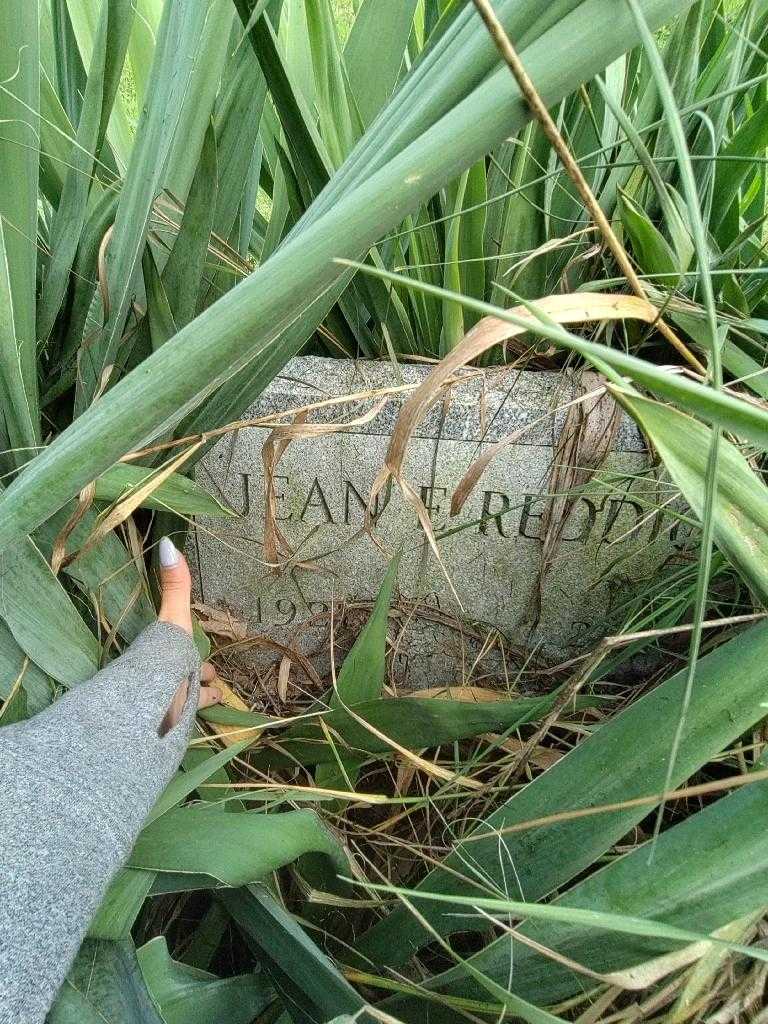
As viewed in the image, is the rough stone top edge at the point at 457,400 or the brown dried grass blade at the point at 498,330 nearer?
the brown dried grass blade at the point at 498,330

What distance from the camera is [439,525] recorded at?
2.31 feet

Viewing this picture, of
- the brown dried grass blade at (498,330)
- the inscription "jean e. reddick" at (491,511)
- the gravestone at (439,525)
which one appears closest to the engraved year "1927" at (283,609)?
the gravestone at (439,525)

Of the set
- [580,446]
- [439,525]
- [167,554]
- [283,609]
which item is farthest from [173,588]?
[580,446]

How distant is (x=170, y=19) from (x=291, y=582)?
0.53 metres

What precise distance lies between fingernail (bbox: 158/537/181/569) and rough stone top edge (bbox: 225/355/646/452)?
150 millimetres

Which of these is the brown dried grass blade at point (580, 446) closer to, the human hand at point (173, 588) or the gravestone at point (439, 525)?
the gravestone at point (439, 525)

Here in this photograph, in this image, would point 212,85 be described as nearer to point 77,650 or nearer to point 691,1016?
point 77,650

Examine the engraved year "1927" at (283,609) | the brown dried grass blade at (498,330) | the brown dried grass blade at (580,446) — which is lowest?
the engraved year "1927" at (283,609)

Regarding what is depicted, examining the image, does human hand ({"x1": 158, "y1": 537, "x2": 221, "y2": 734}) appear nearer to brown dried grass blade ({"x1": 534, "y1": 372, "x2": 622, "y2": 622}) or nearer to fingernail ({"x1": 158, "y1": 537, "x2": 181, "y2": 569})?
fingernail ({"x1": 158, "y1": 537, "x2": 181, "y2": 569})

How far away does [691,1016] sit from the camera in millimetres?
365

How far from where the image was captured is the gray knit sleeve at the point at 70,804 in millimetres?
356

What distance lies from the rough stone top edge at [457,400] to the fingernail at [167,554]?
0.15m

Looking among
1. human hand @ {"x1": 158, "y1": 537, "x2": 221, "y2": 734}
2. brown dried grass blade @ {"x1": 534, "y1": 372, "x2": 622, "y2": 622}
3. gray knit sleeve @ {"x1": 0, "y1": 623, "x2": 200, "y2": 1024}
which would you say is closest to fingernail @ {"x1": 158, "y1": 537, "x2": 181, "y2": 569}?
human hand @ {"x1": 158, "y1": 537, "x2": 221, "y2": 734}

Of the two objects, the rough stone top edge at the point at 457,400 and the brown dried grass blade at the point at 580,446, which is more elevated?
the rough stone top edge at the point at 457,400
